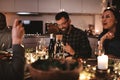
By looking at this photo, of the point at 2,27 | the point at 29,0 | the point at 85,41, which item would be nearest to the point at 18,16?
the point at 29,0

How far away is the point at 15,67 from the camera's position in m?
1.05

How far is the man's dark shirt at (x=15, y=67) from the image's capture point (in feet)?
3.43

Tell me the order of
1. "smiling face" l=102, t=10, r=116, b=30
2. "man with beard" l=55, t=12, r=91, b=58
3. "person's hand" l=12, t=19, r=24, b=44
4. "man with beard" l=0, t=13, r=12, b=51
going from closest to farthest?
"person's hand" l=12, t=19, r=24, b=44 → "smiling face" l=102, t=10, r=116, b=30 → "man with beard" l=55, t=12, r=91, b=58 → "man with beard" l=0, t=13, r=12, b=51

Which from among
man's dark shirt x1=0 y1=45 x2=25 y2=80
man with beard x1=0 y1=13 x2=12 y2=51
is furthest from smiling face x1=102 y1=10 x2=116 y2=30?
man's dark shirt x1=0 y1=45 x2=25 y2=80

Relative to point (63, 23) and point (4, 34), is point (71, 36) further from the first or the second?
point (4, 34)

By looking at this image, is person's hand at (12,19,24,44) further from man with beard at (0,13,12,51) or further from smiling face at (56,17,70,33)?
man with beard at (0,13,12,51)

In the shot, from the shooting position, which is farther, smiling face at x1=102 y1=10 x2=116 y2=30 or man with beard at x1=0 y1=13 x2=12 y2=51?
man with beard at x1=0 y1=13 x2=12 y2=51

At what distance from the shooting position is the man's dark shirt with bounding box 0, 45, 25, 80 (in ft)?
3.43

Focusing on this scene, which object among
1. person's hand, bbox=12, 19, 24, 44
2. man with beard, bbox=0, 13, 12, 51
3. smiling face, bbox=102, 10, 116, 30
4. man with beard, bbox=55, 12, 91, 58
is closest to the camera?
person's hand, bbox=12, 19, 24, 44

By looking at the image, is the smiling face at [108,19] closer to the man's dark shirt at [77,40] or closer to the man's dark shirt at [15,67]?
the man's dark shirt at [77,40]

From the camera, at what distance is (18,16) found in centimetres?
591

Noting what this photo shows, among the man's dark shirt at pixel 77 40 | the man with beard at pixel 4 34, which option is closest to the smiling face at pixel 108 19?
the man's dark shirt at pixel 77 40

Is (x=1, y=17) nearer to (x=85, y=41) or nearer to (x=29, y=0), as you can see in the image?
(x=85, y=41)

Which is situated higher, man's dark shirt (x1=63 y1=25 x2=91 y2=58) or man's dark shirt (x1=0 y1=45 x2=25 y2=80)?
man's dark shirt (x1=0 y1=45 x2=25 y2=80)
